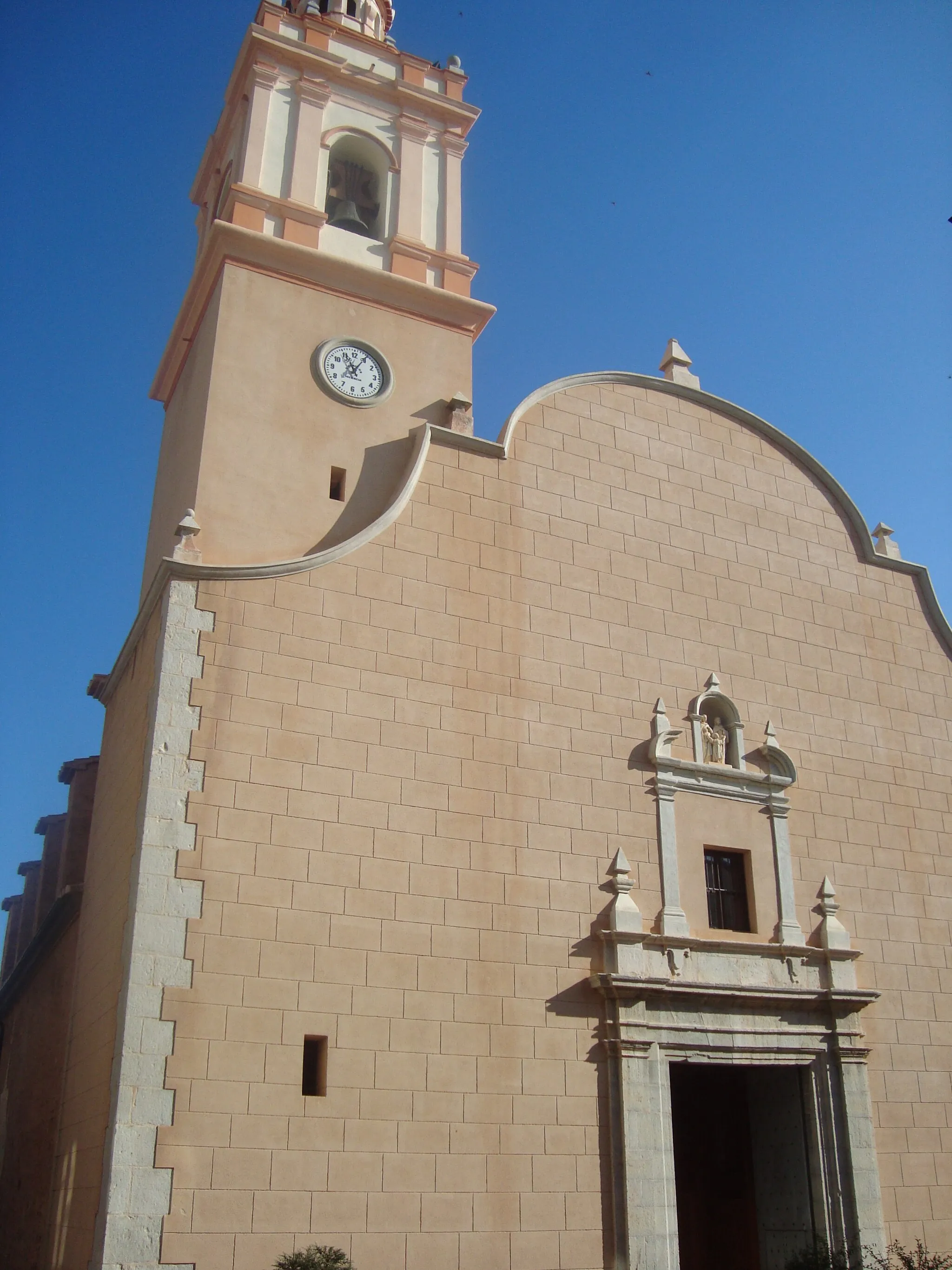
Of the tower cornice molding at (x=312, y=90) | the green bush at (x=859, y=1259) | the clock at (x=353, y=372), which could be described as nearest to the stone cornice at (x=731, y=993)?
the green bush at (x=859, y=1259)

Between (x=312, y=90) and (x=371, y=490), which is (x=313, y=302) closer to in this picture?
(x=371, y=490)

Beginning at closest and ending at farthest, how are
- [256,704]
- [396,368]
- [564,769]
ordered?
[256,704]
[564,769]
[396,368]

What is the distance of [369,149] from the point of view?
1961cm

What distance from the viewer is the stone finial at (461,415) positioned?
17.0m

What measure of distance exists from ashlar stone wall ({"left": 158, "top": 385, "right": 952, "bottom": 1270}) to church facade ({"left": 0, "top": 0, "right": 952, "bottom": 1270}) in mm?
46

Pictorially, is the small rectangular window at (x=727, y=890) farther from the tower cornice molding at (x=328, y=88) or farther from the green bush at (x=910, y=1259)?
the tower cornice molding at (x=328, y=88)

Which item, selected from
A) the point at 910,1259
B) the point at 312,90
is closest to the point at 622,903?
the point at 910,1259

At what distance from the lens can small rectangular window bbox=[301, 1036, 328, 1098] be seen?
1225cm

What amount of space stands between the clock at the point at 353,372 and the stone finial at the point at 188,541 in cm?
335

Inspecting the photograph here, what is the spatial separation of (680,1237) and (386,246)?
14.7 m

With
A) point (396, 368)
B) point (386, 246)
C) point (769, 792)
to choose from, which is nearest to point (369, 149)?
point (386, 246)

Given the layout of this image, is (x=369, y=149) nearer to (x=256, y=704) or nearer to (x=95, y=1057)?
(x=256, y=704)

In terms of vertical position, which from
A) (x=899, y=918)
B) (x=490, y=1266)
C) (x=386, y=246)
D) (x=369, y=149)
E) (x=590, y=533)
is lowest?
(x=490, y=1266)

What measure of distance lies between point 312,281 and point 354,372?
1492 millimetres
